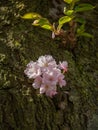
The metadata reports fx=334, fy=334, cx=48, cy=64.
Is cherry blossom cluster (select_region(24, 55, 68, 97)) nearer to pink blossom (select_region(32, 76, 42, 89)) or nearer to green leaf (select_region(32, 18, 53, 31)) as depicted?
pink blossom (select_region(32, 76, 42, 89))

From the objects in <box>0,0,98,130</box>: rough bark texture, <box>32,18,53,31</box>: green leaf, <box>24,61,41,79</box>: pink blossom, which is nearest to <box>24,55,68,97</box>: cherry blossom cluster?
<box>24,61,41,79</box>: pink blossom

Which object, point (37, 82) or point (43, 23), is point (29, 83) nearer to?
point (37, 82)

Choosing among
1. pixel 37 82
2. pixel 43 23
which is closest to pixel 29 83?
pixel 37 82

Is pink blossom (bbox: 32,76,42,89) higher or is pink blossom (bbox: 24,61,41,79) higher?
pink blossom (bbox: 24,61,41,79)

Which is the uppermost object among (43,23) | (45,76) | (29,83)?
(43,23)

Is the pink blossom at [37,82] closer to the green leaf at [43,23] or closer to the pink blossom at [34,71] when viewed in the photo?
the pink blossom at [34,71]

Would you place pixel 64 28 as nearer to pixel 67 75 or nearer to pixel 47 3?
pixel 47 3

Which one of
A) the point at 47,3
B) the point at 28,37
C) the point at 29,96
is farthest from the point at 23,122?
the point at 47,3

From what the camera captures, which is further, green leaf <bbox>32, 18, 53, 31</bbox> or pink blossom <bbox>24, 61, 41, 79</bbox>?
green leaf <bbox>32, 18, 53, 31</bbox>

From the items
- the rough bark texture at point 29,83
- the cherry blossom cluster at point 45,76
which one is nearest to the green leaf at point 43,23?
the rough bark texture at point 29,83
